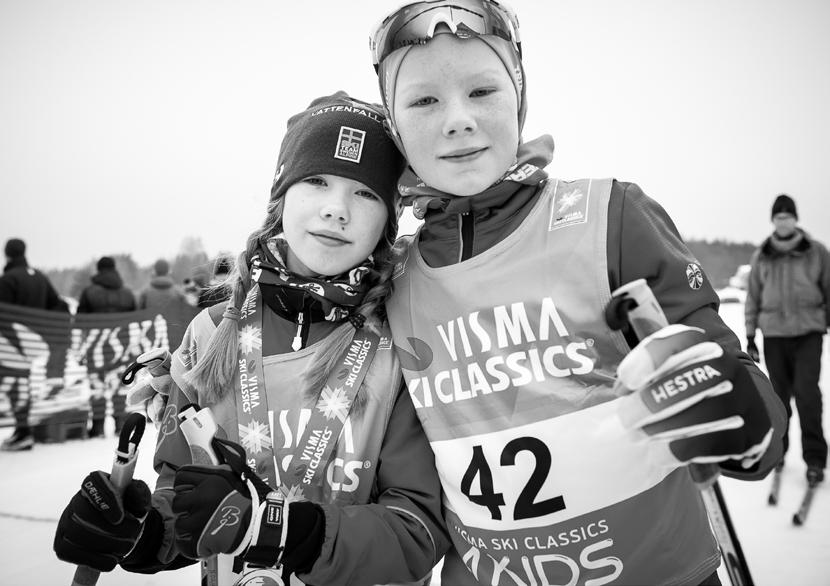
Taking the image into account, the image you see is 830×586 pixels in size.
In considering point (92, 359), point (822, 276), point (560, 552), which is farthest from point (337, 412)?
point (92, 359)

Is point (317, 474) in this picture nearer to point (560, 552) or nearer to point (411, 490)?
point (411, 490)

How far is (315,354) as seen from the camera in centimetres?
157

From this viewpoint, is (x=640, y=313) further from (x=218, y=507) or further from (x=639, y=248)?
(x=218, y=507)

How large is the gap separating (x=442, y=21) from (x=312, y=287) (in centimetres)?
79

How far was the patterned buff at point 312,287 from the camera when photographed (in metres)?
1.55

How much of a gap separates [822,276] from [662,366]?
479cm

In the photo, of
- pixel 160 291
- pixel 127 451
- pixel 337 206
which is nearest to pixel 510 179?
pixel 337 206

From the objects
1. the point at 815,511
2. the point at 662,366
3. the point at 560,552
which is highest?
the point at 662,366

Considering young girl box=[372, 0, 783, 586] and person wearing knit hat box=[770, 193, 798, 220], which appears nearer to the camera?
young girl box=[372, 0, 783, 586]

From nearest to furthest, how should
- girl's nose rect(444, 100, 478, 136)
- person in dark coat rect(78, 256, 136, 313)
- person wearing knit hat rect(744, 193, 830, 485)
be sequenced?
girl's nose rect(444, 100, 478, 136)
person wearing knit hat rect(744, 193, 830, 485)
person in dark coat rect(78, 256, 136, 313)

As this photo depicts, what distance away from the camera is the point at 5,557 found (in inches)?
135

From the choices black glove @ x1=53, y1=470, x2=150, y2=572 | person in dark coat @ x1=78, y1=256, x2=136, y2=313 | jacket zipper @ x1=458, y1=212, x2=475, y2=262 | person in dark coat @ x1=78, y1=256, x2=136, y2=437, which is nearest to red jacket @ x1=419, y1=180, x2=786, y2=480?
jacket zipper @ x1=458, y1=212, x2=475, y2=262

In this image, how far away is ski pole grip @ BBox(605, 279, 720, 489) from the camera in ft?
3.26

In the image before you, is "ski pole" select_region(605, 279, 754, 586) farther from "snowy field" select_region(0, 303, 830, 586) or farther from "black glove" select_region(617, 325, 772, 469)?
"snowy field" select_region(0, 303, 830, 586)
